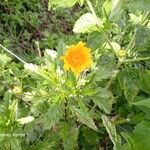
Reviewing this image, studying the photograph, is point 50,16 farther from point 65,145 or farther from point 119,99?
point 65,145

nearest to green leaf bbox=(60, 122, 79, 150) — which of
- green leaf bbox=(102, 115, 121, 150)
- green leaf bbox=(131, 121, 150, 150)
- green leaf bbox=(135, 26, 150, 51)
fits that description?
green leaf bbox=(102, 115, 121, 150)

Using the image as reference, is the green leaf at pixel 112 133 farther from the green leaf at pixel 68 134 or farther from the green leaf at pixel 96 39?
the green leaf at pixel 96 39

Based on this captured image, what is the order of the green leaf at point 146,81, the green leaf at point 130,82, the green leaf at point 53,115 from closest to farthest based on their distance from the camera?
the green leaf at point 53,115
the green leaf at point 130,82
the green leaf at point 146,81

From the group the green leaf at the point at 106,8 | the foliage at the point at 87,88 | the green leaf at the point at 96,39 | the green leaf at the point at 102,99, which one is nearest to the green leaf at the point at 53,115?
the foliage at the point at 87,88

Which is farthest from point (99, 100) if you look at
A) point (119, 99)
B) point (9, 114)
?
point (119, 99)

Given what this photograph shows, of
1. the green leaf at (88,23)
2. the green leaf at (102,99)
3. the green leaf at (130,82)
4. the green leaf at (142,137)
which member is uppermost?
the green leaf at (88,23)

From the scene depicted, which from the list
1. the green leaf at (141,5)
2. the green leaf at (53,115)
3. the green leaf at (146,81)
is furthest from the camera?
the green leaf at (146,81)

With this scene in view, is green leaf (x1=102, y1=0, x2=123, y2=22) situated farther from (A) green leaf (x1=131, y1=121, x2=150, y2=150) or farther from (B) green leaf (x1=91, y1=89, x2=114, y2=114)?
(A) green leaf (x1=131, y1=121, x2=150, y2=150)

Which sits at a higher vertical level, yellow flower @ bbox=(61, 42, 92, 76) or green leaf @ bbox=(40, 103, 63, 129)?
yellow flower @ bbox=(61, 42, 92, 76)
